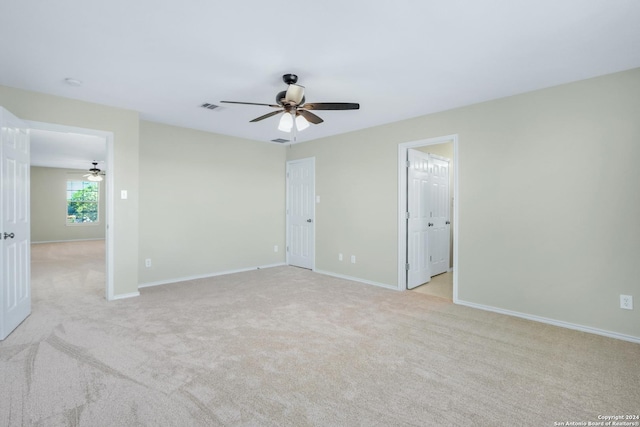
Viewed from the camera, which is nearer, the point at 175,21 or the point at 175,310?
the point at 175,21

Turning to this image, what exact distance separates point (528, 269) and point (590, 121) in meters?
1.61

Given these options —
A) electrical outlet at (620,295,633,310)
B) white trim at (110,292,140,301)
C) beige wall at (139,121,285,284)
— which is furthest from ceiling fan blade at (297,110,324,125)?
electrical outlet at (620,295,633,310)

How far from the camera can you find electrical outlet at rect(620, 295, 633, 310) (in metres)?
2.94

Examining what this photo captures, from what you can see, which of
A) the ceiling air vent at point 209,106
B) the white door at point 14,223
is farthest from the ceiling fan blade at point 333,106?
the white door at point 14,223

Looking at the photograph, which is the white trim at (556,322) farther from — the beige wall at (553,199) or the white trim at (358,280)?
the white trim at (358,280)

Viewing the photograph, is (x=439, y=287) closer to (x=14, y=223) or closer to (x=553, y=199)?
(x=553, y=199)

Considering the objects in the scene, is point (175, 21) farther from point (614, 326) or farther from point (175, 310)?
point (614, 326)

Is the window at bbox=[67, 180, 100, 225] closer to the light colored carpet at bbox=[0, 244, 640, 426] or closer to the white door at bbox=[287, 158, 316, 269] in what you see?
the light colored carpet at bbox=[0, 244, 640, 426]

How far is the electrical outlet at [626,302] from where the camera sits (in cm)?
294

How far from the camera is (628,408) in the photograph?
6.42 feet

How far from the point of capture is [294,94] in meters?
2.92

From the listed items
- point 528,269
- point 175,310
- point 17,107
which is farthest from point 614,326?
point 17,107

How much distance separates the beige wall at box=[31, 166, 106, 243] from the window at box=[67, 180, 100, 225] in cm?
15

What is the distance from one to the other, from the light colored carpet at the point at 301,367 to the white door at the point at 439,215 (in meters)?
1.66
